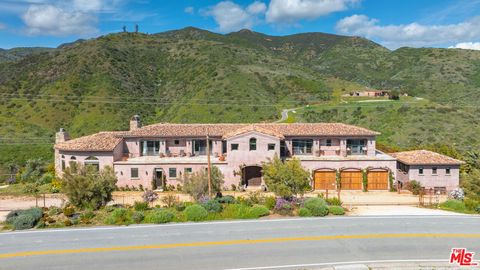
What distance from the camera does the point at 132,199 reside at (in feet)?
107

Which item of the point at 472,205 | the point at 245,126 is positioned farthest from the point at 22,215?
the point at 472,205

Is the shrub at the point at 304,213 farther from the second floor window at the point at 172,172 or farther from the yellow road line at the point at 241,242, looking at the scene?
the second floor window at the point at 172,172

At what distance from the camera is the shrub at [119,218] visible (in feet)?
78.9

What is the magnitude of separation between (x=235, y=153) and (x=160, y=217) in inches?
539

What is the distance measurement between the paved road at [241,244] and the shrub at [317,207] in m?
0.85

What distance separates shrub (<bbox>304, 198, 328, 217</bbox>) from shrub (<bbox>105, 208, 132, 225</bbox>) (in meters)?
12.3

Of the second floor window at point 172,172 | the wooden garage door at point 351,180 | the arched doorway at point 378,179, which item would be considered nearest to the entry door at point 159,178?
the second floor window at point 172,172

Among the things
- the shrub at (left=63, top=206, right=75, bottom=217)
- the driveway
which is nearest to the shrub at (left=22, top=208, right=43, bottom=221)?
the shrub at (left=63, top=206, right=75, bottom=217)

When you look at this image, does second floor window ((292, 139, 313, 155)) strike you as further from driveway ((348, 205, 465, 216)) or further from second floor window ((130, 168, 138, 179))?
second floor window ((130, 168, 138, 179))

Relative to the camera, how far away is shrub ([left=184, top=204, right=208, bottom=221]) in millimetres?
24828

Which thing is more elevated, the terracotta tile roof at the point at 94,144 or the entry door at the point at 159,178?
the terracotta tile roof at the point at 94,144

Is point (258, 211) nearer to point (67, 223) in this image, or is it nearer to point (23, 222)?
point (67, 223)

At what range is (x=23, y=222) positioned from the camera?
23469 millimetres

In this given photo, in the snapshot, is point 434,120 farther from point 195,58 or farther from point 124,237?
point 195,58
